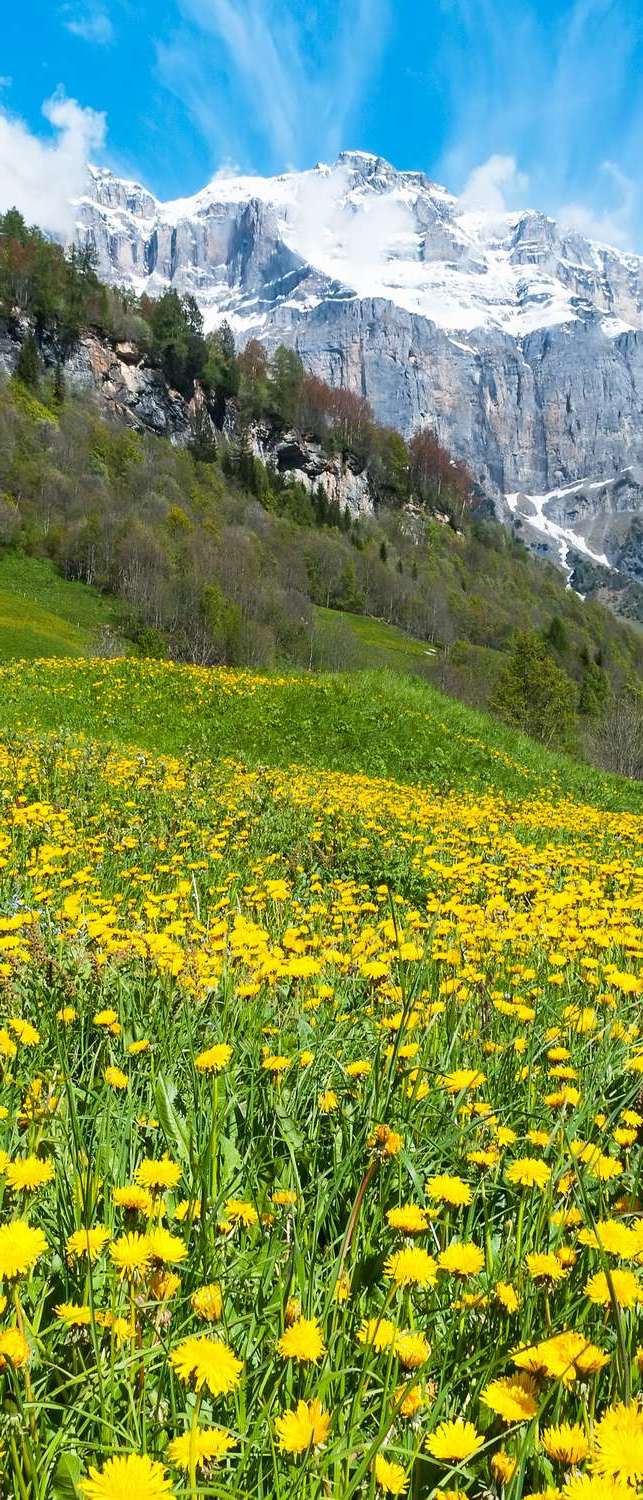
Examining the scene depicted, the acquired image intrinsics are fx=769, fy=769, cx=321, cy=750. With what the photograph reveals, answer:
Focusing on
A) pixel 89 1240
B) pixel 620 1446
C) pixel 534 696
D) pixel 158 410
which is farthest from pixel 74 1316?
pixel 158 410

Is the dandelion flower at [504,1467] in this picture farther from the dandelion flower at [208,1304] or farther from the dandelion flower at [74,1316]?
the dandelion flower at [74,1316]

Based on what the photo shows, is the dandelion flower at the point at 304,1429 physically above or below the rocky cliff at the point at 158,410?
below

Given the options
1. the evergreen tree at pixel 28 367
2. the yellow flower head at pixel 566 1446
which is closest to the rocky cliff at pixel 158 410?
the evergreen tree at pixel 28 367

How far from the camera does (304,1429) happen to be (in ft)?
2.97

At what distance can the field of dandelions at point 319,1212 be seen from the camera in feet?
3.16

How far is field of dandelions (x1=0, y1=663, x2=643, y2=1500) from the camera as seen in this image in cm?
96

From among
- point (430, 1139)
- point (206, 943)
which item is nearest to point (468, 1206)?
point (430, 1139)

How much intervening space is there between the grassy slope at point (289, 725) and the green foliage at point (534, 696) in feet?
57.3

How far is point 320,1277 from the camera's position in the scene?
1.44 meters

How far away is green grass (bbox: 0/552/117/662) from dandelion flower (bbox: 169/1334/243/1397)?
80.5ft

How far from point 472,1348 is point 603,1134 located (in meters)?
0.72

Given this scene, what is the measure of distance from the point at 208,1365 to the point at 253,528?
63.3 m

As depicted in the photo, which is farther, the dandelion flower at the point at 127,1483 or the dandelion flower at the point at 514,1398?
the dandelion flower at the point at 514,1398

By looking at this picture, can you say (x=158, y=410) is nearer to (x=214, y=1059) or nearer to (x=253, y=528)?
(x=253, y=528)
